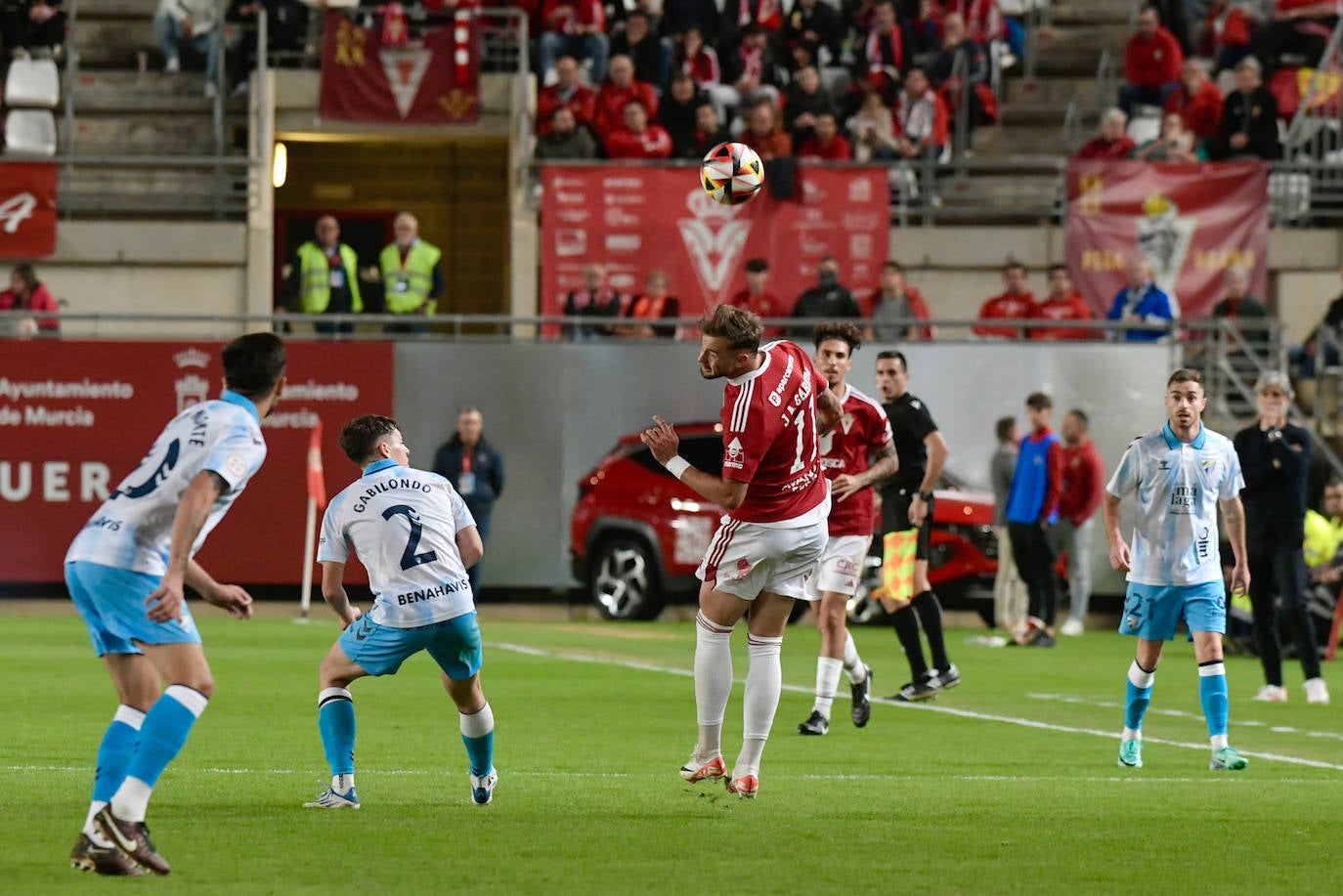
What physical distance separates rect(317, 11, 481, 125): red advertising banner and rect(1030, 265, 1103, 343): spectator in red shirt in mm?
7618

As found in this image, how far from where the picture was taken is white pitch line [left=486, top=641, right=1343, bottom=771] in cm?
1253

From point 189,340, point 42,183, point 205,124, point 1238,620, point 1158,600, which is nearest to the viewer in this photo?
point 1158,600

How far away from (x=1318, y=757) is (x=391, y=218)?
22.2 m

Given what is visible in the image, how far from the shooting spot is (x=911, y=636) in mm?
14945

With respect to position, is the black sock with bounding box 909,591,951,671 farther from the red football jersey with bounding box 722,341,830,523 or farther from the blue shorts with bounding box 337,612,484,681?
the blue shorts with bounding box 337,612,484,681

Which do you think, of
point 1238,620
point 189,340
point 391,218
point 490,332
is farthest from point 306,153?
point 1238,620

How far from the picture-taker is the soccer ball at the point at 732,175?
1436 centimetres

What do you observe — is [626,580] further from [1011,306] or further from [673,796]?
[673,796]

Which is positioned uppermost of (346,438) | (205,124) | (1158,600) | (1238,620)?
(205,124)

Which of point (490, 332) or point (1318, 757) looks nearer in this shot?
point (1318, 757)

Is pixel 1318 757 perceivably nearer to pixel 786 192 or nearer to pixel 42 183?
pixel 786 192

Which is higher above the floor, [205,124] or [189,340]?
[205,124]

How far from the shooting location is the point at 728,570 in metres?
9.88

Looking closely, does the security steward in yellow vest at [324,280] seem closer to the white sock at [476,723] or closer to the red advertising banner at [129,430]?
the red advertising banner at [129,430]
